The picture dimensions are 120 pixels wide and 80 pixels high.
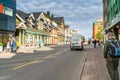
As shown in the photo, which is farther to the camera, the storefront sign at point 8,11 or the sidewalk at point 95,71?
the storefront sign at point 8,11

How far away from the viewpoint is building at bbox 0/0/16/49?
42.0 m

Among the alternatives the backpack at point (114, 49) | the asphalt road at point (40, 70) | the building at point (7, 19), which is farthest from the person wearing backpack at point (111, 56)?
the building at point (7, 19)

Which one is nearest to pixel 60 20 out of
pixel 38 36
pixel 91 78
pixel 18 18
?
pixel 38 36

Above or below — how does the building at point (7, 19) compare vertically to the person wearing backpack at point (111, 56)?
above

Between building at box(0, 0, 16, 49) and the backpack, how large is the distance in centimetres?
3461

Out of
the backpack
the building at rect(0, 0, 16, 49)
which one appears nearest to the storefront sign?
the building at rect(0, 0, 16, 49)

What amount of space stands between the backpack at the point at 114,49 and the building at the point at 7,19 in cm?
3461

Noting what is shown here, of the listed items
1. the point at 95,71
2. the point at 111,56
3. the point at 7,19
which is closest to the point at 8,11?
the point at 7,19

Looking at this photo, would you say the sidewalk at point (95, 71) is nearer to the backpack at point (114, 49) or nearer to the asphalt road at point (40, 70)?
the asphalt road at point (40, 70)

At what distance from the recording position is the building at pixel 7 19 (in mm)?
42000

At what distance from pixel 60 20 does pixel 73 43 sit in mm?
85828

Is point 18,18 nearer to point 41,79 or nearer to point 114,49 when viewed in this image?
point 41,79

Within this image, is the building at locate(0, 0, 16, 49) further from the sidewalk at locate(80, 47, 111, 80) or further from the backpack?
the backpack

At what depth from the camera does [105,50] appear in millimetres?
7832
